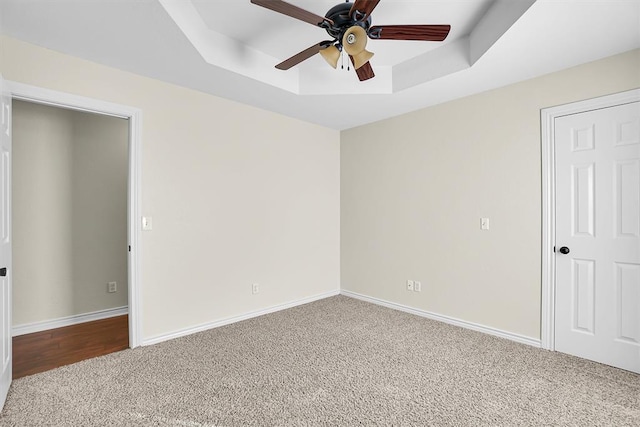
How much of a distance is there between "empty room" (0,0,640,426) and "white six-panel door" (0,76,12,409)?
0.11ft

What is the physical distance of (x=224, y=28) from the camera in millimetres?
2533

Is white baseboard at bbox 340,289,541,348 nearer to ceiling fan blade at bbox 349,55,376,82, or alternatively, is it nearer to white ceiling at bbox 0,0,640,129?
white ceiling at bbox 0,0,640,129

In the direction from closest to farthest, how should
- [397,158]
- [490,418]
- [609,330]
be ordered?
[490,418] < [609,330] < [397,158]

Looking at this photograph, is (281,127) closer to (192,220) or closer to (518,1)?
(192,220)

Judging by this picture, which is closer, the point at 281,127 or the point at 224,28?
the point at 224,28

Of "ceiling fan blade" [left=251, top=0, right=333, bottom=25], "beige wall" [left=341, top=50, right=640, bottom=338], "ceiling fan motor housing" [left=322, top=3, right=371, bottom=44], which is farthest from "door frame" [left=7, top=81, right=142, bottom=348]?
"beige wall" [left=341, top=50, right=640, bottom=338]

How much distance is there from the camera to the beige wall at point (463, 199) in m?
2.86

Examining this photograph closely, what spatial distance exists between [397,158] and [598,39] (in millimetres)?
2070

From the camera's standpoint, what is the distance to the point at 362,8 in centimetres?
175

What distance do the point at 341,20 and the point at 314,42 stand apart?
0.93m

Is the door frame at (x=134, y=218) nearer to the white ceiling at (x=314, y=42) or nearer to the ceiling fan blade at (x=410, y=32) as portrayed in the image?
the white ceiling at (x=314, y=42)

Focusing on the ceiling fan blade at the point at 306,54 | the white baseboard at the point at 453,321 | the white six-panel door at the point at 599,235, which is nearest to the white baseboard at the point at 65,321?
the white baseboard at the point at 453,321

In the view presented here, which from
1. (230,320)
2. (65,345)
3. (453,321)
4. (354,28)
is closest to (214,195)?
(230,320)

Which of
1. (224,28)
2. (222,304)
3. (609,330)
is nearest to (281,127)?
(224,28)
